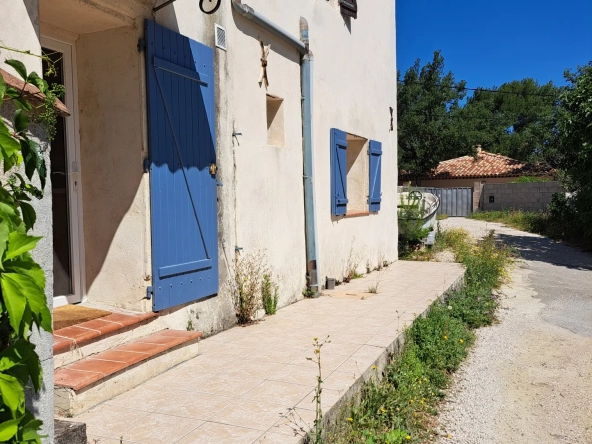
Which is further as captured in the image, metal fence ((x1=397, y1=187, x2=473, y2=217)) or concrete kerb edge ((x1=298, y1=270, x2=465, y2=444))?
metal fence ((x1=397, y1=187, x2=473, y2=217))

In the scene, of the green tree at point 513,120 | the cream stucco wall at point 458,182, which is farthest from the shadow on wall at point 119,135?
the green tree at point 513,120

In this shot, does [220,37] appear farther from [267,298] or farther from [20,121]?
[20,121]

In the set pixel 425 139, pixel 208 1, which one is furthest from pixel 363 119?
pixel 425 139

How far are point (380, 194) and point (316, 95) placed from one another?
10.1ft

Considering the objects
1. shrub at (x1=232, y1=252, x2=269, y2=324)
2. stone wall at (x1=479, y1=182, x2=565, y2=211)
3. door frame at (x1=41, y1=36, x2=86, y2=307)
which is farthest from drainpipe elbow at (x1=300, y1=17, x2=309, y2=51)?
stone wall at (x1=479, y1=182, x2=565, y2=211)

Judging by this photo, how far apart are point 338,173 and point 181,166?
372cm

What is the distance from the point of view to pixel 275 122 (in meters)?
6.46

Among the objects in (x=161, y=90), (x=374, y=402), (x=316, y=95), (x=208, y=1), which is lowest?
(x=374, y=402)

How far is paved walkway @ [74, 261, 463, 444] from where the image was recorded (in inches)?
114

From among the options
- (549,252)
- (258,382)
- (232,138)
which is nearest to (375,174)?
(232,138)

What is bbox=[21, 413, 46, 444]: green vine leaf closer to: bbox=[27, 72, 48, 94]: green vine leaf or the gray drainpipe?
bbox=[27, 72, 48, 94]: green vine leaf

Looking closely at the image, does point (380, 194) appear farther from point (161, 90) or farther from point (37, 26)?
point (37, 26)

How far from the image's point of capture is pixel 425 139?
33625 millimetres

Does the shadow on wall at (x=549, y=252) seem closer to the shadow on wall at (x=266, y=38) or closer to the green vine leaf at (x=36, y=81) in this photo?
the shadow on wall at (x=266, y=38)
